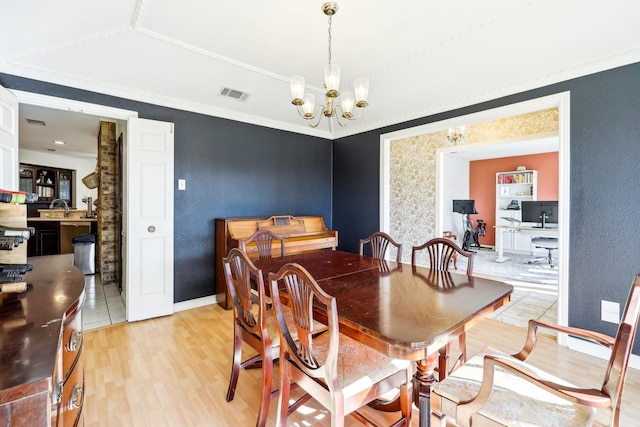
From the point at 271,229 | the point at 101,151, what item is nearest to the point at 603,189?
the point at 271,229

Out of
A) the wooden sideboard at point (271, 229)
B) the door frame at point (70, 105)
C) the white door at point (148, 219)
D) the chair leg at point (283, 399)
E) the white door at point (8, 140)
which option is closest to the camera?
the chair leg at point (283, 399)

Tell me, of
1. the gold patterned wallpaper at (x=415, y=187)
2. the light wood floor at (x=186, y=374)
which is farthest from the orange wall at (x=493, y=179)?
the light wood floor at (x=186, y=374)

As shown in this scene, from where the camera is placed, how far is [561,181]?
100 inches

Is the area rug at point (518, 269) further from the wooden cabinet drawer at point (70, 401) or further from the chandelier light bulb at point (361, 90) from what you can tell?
the wooden cabinet drawer at point (70, 401)

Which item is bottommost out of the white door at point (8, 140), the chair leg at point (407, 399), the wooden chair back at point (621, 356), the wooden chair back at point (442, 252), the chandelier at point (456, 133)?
the chair leg at point (407, 399)

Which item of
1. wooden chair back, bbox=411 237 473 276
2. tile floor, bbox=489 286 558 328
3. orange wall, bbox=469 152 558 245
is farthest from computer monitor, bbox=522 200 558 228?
wooden chair back, bbox=411 237 473 276

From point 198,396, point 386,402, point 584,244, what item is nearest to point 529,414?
point 386,402

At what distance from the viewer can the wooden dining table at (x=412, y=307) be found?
3.55 ft

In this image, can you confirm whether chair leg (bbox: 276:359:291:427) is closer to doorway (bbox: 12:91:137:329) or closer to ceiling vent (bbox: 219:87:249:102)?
doorway (bbox: 12:91:137:329)

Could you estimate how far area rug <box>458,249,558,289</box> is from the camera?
476 centimetres

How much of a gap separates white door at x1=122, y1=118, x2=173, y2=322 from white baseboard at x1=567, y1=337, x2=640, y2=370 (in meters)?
3.84

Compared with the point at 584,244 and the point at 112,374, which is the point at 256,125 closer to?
the point at 112,374

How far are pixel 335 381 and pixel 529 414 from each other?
0.74m

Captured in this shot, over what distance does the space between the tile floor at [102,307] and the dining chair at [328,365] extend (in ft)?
8.36
